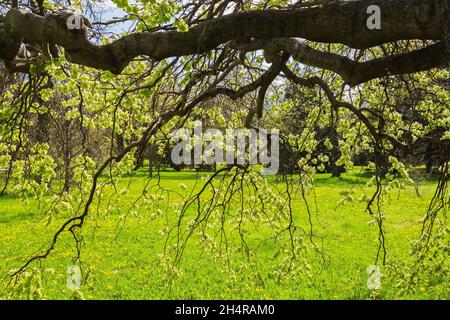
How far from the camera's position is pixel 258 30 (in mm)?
3049

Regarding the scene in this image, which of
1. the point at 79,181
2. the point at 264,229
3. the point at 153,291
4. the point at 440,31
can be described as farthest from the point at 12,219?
the point at 440,31

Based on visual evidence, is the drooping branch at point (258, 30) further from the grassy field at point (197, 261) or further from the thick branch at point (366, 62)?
the grassy field at point (197, 261)

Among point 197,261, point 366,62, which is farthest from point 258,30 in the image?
point 197,261

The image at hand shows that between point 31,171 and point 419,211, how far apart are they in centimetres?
1432

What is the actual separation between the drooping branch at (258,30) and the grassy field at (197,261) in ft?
5.00

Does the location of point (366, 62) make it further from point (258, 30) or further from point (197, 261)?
point (197, 261)

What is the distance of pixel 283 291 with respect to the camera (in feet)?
24.4

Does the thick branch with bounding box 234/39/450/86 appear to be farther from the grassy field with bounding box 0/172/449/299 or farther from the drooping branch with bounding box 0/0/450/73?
the grassy field with bounding box 0/172/449/299

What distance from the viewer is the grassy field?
702cm

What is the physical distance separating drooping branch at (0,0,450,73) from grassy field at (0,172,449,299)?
5.00 ft

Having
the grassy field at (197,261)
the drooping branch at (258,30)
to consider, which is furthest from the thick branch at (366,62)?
the grassy field at (197,261)

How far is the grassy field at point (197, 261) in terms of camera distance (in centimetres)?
702

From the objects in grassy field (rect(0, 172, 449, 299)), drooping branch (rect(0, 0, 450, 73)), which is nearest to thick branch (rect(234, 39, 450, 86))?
drooping branch (rect(0, 0, 450, 73))

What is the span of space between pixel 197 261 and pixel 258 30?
710 cm
